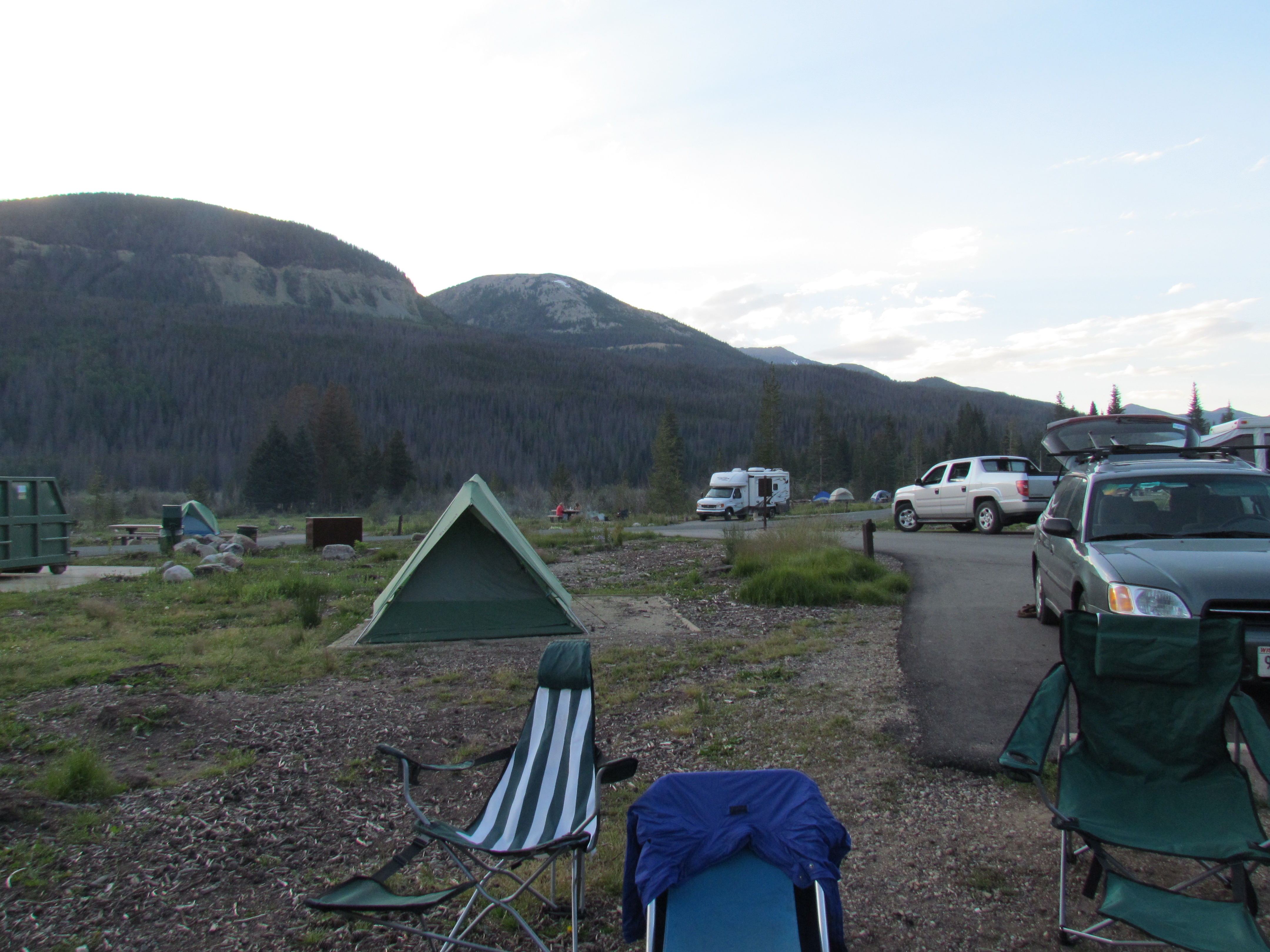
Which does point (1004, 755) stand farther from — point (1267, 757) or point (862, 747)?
point (862, 747)

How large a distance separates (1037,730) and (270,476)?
187 ft

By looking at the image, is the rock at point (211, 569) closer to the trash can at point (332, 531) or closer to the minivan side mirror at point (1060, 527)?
the trash can at point (332, 531)

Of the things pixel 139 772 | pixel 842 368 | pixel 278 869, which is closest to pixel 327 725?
pixel 139 772

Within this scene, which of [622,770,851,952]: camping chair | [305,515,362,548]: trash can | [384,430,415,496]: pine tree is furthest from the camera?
[384,430,415,496]: pine tree

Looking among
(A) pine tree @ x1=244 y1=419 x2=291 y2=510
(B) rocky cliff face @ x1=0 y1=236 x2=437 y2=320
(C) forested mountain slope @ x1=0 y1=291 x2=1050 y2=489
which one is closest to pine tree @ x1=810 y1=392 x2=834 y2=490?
(C) forested mountain slope @ x1=0 y1=291 x2=1050 y2=489

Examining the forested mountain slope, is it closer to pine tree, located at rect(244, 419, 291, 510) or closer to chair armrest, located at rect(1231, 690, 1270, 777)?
pine tree, located at rect(244, 419, 291, 510)

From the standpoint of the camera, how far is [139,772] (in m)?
4.57

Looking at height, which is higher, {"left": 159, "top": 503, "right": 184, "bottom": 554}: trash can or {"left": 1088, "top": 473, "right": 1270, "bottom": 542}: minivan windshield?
{"left": 1088, "top": 473, "right": 1270, "bottom": 542}: minivan windshield

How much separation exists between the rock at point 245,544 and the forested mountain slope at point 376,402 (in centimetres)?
4464

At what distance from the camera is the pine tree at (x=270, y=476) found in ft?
174

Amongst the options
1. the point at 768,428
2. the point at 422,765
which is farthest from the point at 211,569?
the point at 768,428

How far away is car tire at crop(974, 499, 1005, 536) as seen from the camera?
1706 centimetres

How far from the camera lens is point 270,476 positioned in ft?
175

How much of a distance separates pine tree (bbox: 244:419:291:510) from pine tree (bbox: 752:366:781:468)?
33472mm
